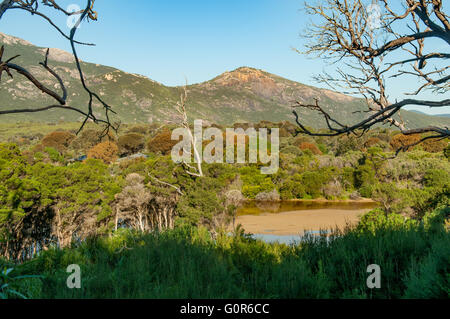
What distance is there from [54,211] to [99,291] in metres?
19.2

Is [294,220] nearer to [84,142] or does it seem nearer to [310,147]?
[310,147]

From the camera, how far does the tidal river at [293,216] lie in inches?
886

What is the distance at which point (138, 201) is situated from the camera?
22.3 m

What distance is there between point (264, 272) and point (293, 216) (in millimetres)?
25620

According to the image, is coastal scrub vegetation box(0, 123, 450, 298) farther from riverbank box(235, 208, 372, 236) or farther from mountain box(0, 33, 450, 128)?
mountain box(0, 33, 450, 128)

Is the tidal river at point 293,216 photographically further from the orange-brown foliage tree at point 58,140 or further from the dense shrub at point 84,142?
the orange-brown foliage tree at point 58,140

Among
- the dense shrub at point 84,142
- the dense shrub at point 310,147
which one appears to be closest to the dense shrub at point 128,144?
the dense shrub at point 84,142

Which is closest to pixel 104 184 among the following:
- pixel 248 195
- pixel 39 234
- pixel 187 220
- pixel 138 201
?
pixel 138 201

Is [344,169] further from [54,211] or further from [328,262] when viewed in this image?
[328,262]

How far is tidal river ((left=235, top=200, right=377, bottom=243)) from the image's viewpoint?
22516 millimetres

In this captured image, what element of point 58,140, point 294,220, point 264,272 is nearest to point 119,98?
point 58,140

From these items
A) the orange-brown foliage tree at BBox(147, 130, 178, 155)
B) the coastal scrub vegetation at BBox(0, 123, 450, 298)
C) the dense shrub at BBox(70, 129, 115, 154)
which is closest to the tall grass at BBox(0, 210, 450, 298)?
the coastal scrub vegetation at BBox(0, 123, 450, 298)

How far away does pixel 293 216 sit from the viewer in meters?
27.9
